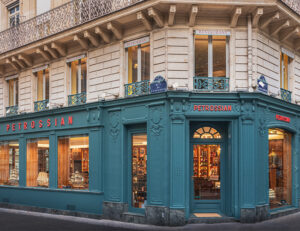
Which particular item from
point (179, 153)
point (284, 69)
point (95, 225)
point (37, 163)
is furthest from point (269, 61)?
point (37, 163)

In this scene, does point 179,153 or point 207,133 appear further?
point 207,133

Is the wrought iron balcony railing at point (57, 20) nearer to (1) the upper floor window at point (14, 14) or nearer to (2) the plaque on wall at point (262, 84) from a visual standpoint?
(1) the upper floor window at point (14, 14)

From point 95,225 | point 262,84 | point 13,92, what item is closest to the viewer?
point 262,84

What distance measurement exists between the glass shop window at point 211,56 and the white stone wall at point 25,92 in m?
7.65

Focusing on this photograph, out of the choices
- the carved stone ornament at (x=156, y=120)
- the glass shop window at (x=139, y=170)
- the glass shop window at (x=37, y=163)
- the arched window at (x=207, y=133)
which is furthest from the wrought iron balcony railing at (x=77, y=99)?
the arched window at (x=207, y=133)

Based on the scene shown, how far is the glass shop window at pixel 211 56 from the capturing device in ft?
38.7

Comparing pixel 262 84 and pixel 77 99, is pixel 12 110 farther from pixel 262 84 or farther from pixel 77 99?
pixel 262 84

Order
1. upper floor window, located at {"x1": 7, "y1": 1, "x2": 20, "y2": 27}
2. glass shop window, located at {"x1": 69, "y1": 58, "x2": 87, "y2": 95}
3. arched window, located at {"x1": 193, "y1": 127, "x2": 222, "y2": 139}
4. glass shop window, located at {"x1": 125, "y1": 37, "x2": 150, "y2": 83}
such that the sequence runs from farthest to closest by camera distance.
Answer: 1. upper floor window, located at {"x1": 7, "y1": 1, "x2": 20, "y2": 27}
2. glass shop window, located at {"x1": 69, "y1": 58, "x2": 87, "y2": 95}
3. glass shop window, located at {"x1": 125, "y1": 37, "x2": 150, "y2": 83}
4. arched window, located at {"x1": 193, "y1": 127, "x2": 222, "y2": 139}

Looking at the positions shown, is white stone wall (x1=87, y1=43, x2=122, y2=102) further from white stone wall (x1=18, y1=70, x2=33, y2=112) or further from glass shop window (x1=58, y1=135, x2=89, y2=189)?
white stone wall (x1=18, y1=70, x2=33, y2=112)

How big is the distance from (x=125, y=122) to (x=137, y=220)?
312 centimetres

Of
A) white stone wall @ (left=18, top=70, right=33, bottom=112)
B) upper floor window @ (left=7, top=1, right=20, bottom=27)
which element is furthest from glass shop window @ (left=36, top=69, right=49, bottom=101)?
upper floor window @ (left=7, top=1, right=20, bottom=27)

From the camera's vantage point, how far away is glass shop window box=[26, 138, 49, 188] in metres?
15.1

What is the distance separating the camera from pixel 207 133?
1212cm

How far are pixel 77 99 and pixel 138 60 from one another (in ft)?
9.79
